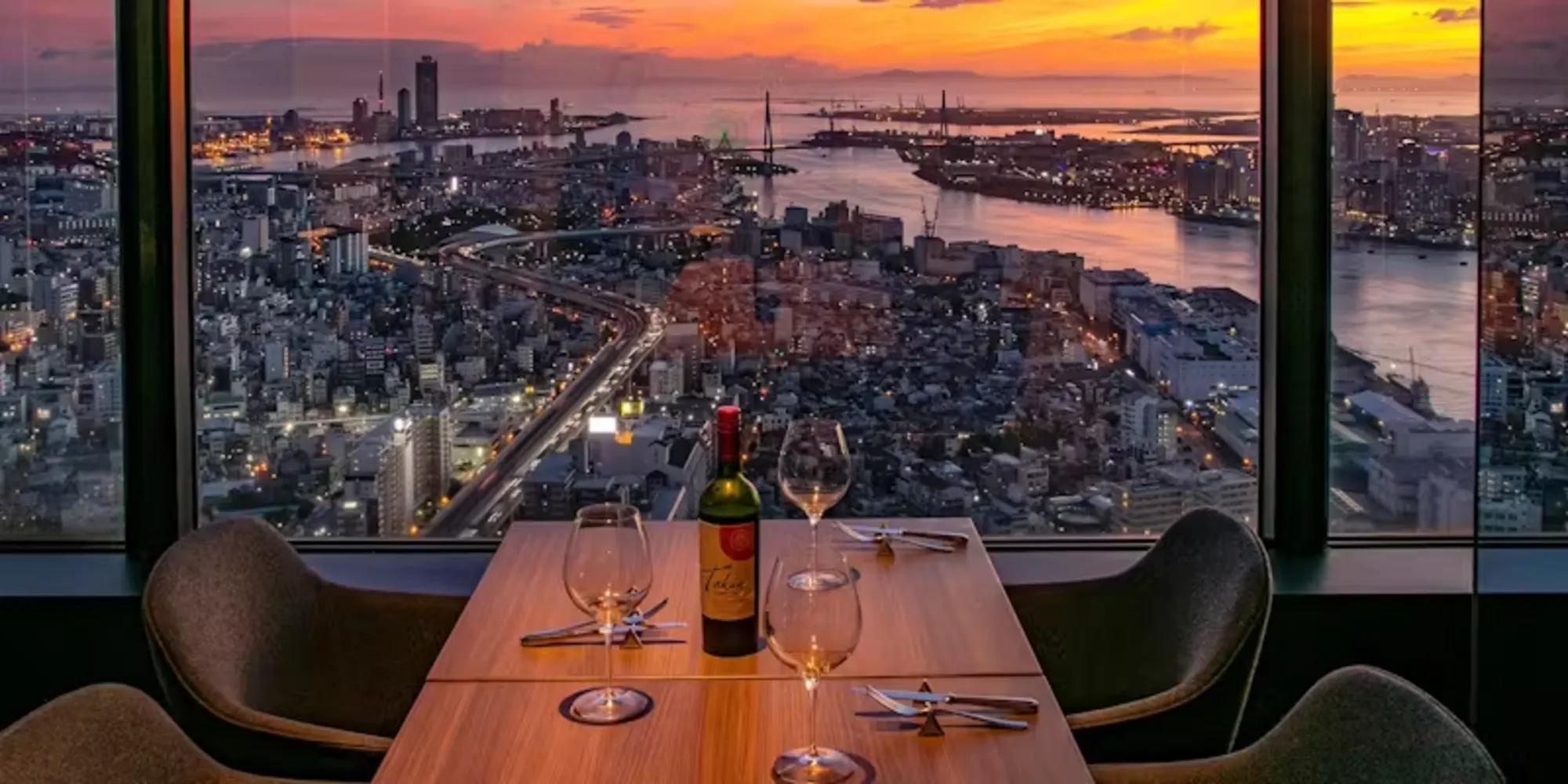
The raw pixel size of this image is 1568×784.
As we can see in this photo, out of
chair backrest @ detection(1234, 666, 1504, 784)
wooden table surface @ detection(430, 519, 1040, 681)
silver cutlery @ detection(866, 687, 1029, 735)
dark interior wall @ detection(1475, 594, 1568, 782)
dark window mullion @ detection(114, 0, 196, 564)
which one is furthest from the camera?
dark window mullion @ detection(114, 0, 196, 564)

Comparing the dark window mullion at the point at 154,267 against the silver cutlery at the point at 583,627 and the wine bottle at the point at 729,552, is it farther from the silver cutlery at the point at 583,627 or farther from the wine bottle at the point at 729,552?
the wine bottle at the point at 729,552

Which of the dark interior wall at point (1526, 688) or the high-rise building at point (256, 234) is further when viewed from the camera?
the high-rise building at point (256, 234)

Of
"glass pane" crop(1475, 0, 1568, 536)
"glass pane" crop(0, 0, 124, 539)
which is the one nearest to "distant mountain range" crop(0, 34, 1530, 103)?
"glass pane" crop(0, 0, 124, 539)

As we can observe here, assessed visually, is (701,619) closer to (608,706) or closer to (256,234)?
(608,706)

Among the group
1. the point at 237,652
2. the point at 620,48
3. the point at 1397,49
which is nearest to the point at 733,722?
the point at 237,652

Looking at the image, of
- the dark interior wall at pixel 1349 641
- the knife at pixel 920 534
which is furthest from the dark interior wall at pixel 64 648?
the dark interior wall at pixel 1349 641

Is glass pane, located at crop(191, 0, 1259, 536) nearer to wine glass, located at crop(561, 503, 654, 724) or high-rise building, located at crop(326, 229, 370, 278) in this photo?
high-rise building, located at crop(326, 229, 370, 278)

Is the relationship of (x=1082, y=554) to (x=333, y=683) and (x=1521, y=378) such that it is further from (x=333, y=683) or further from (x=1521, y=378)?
(x=333, y=683)
